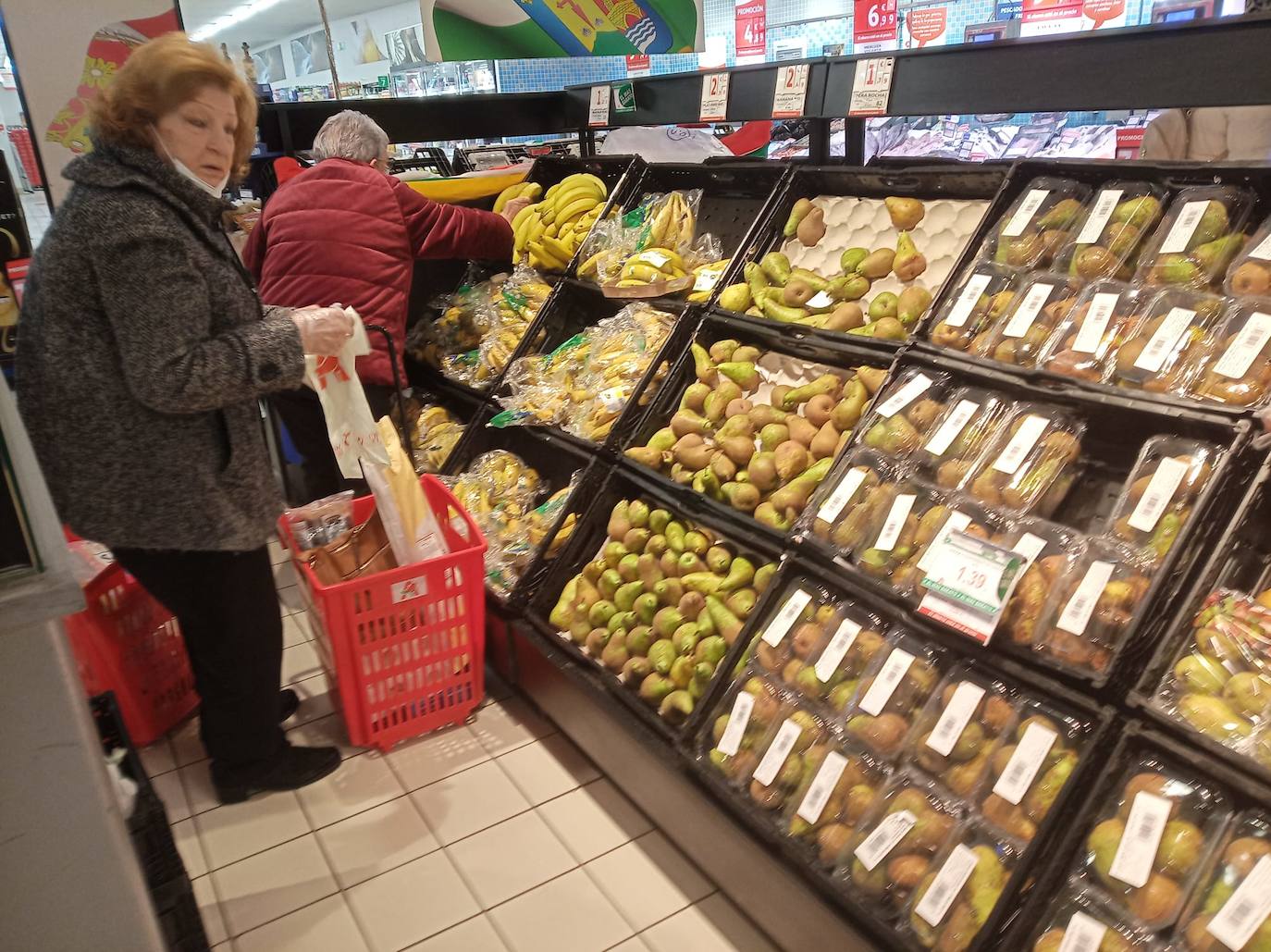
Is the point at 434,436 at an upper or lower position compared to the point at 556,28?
lower

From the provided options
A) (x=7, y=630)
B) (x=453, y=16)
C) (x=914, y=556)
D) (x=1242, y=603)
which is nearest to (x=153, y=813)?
(x=7, y=630)

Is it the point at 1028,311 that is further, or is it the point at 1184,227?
the point at 1028,311

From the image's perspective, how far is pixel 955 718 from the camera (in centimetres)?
165

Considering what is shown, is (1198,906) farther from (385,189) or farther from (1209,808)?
(385,189)

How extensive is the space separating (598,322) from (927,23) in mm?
5228

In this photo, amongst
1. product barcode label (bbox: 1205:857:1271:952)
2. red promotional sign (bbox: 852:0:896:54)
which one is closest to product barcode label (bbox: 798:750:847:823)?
product barcode label (bbox: 1205:857:1271:952)

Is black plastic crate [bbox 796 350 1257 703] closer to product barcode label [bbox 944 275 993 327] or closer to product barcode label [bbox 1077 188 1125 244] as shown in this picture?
product barcode label [bbox 944 275 993 327]

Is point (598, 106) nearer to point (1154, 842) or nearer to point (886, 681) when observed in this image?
point (886, 681)

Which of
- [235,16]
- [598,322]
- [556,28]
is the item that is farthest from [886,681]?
[235,16]

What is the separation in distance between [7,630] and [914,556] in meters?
1.55

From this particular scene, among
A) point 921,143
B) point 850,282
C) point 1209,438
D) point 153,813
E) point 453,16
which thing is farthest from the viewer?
point 921,143

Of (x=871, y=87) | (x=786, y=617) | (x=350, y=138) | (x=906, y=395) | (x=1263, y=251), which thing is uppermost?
(x=350, y=138)

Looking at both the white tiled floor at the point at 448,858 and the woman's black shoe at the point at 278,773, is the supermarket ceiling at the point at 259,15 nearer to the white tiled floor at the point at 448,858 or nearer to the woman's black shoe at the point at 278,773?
the woman's black shoe at the point at 278,773

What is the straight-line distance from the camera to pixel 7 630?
0.82 meters
